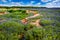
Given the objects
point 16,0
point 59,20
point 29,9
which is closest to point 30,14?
point 29,9

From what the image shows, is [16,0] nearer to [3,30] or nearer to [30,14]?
[30,14]

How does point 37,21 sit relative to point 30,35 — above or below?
above

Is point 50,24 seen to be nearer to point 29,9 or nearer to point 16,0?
point 29,9

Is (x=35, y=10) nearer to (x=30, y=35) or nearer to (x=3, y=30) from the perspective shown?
(x=30, y=35)

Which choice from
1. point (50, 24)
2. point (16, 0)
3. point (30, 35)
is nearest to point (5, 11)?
point (16, 0)

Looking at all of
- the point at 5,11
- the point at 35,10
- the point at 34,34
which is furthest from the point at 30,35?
the point at 5,11

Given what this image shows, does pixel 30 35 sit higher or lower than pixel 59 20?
lower

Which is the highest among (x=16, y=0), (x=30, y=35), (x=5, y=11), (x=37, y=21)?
(x=16, y=0)
